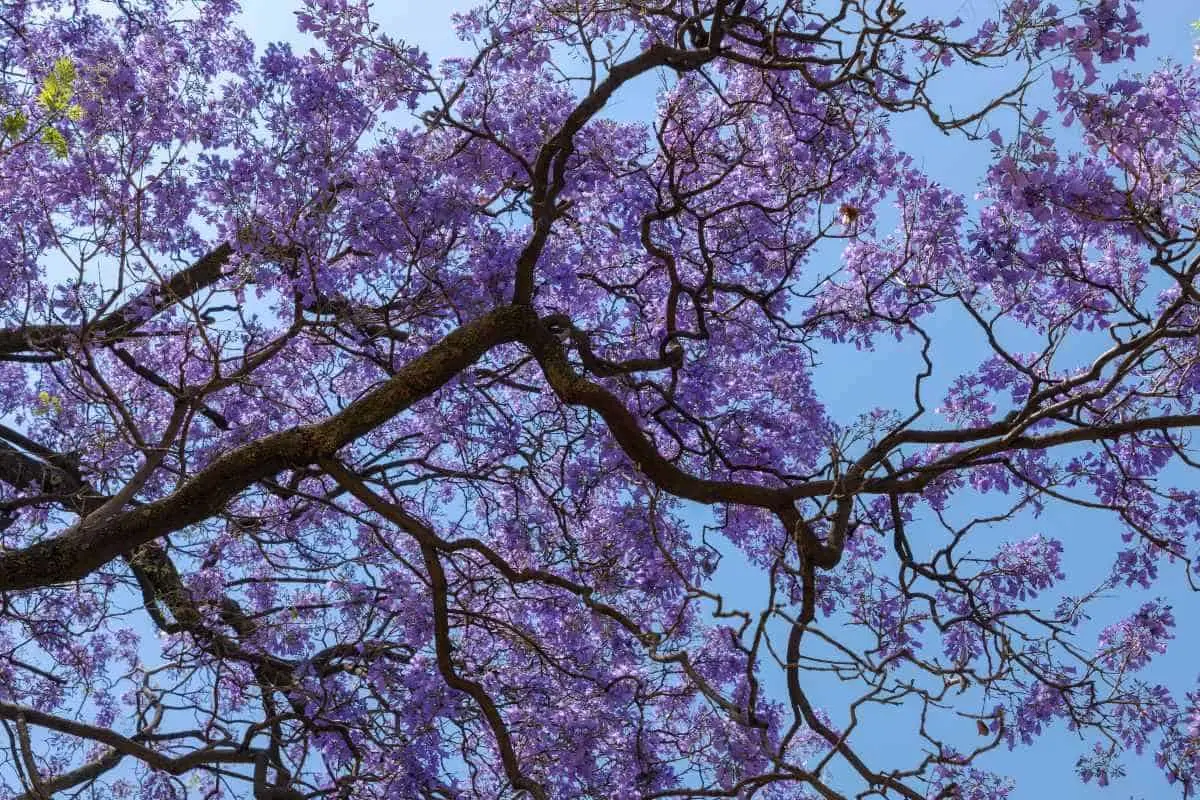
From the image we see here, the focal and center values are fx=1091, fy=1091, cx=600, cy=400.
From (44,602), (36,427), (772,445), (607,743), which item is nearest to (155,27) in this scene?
(36,427)

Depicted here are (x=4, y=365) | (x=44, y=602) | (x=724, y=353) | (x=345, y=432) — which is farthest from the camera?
(x=4, y=365)

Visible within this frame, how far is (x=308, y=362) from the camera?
7492mm

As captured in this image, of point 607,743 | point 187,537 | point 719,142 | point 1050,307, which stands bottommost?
point 607,743

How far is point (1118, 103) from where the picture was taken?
4859 mm

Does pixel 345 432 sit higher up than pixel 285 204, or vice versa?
pixel 285 204

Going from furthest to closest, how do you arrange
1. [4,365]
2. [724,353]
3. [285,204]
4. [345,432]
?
[4,365]
[724,353]
[285,204]
[345,432]

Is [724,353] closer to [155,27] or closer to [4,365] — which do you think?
[155,27]

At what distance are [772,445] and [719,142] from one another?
6.77 feet

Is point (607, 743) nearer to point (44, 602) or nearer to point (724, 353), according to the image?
point (724, 353)

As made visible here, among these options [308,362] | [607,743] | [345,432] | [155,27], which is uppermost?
[155,27]

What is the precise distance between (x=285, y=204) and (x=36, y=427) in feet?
10.8

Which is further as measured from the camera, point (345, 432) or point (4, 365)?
point (4, 365)

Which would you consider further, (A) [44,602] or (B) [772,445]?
(A) [44,602]

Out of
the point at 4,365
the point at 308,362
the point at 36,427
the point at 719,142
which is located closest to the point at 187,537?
the point at 308,362
